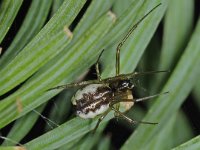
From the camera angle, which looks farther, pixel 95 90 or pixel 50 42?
pixel 95 90

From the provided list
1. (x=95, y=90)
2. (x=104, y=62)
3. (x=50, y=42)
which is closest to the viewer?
(x=50, y=42)

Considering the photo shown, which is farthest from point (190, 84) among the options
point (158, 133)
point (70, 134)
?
point (70, 134)

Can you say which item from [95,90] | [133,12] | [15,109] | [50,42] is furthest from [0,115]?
[95,90]

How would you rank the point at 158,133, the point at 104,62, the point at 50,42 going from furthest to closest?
the point at 104,62 → the point at 158,133 → the point at 50,42

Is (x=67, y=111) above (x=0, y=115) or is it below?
below

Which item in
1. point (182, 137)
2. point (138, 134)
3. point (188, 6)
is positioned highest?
point (188, 6)

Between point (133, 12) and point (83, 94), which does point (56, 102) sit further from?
point (133, 12)

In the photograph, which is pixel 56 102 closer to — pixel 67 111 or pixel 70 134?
pixel 67 111
